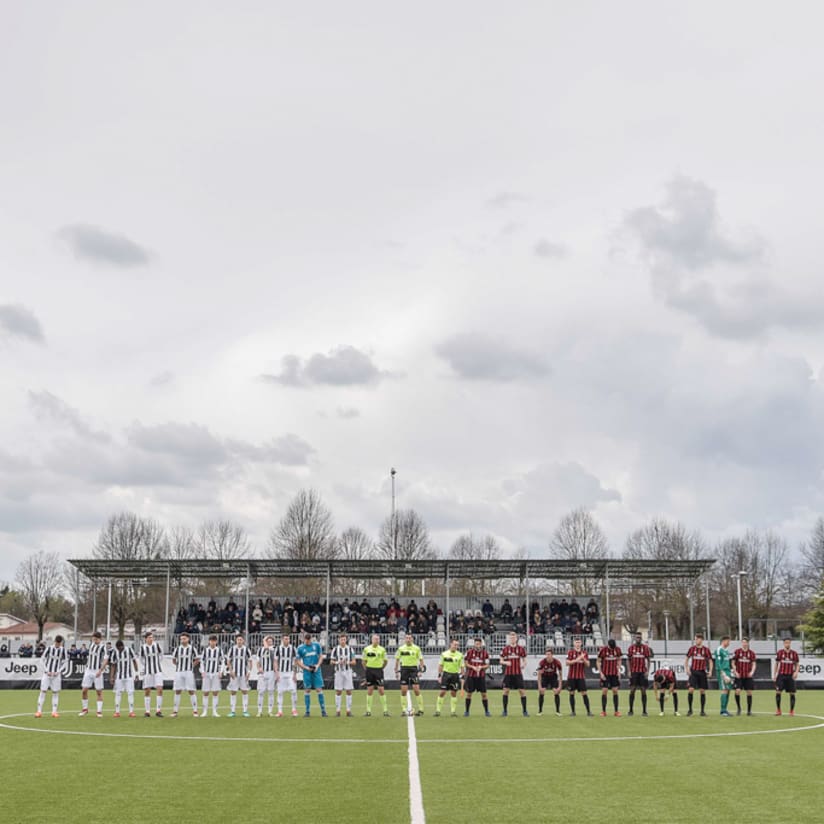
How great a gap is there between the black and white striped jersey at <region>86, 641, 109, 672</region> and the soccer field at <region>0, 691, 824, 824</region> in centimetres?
291

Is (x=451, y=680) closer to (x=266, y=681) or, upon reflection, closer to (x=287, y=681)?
(x=287, y=681)

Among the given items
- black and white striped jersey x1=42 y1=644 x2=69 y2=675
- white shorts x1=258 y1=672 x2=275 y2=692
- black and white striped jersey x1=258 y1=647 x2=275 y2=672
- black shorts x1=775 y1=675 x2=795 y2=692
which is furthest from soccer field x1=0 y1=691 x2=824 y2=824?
black and white striped jersey x1=42 y1=644 x2=69 y2=675

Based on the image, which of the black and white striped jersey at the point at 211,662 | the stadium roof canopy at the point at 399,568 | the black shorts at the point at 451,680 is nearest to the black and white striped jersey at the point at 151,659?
the black and white striped jersey at the point at 211,662

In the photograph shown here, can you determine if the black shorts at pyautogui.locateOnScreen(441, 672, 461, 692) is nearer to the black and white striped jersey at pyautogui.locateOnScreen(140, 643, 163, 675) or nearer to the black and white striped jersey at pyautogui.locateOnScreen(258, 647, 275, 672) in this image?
the black and white striped jersey at pyautogui.locateOnScreen(258, 647, 275, 672)

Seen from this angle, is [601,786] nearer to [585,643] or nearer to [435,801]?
[435,801]

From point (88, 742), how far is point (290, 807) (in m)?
9.82

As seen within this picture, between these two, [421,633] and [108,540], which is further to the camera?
[108,540]

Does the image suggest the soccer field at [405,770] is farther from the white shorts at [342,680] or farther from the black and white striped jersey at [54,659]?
the black and white striped jersey at [54,659]

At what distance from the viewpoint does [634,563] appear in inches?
1891

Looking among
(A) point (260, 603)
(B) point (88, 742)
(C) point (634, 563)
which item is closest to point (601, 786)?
(B) point (88, 742)

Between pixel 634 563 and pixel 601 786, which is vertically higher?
pixel 634 563

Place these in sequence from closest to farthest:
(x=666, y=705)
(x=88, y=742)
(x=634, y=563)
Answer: (x=88, y=742)
(x=666, y=705)
(x=634, y=563)

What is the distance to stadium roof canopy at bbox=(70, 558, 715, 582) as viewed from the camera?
47500 millimetres

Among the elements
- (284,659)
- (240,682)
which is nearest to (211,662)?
(240,682)
